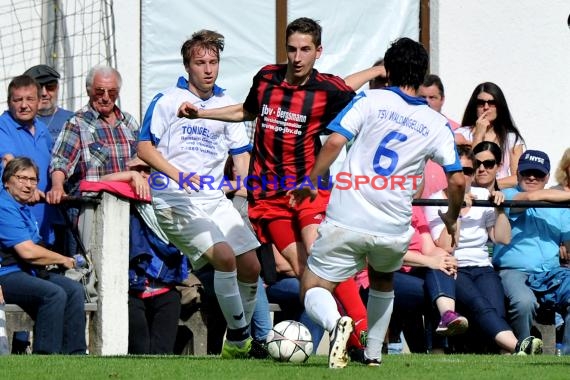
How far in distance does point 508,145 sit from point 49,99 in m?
4.45

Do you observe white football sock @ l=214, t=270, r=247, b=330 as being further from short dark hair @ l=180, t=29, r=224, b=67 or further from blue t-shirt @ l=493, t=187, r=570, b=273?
blue t-shirt @ l=493, t=187, r=570, b=273

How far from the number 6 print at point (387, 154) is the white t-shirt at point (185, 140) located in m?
1.90

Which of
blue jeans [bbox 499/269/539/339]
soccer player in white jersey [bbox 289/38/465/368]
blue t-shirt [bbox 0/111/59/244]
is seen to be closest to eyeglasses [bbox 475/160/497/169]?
blue jeans [bbox 499/269/539/339]

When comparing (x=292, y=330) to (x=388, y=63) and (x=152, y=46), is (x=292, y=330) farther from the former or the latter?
(x=152, y=46)

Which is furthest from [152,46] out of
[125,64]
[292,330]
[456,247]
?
[292,330]

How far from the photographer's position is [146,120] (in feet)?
33.2

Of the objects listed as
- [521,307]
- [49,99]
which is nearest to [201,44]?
Answer: [49,99]

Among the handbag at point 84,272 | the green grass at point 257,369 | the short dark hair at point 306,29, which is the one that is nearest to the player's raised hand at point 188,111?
the short dark hair at point 306,29

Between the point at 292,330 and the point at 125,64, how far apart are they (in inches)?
219

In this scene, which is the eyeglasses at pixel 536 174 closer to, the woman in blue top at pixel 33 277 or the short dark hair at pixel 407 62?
the short dark hair at pixel 407 62

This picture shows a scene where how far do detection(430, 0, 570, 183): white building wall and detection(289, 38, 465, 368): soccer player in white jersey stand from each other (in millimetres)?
6128

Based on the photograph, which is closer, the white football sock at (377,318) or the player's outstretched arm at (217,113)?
the white football sock at (377,318)

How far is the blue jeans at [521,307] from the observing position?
37.8ft

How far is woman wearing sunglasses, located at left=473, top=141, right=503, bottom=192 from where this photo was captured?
11984 millimetres
